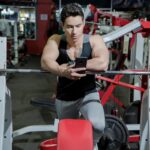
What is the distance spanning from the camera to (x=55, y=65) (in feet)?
6.41

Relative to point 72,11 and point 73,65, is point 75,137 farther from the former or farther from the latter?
point 72,11

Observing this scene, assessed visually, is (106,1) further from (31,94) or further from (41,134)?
(41,134)

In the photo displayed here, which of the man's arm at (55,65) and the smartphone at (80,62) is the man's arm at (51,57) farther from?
the smartphone at (80,62)

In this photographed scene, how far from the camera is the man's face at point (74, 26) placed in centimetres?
196

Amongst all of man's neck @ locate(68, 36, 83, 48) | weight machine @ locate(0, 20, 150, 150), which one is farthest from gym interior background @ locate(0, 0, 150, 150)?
man's neck @ locate(68, 36, 83, 48)

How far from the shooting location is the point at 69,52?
2.12 m

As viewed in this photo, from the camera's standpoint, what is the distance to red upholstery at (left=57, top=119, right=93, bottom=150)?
5.58 ft

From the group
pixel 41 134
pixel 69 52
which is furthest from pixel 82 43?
pixel 41 134

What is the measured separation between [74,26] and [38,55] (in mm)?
10358

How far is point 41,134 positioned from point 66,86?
1875mm

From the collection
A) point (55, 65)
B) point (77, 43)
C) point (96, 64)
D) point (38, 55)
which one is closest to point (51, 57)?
point (55, 65)

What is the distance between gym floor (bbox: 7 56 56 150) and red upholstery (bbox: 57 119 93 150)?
182cm

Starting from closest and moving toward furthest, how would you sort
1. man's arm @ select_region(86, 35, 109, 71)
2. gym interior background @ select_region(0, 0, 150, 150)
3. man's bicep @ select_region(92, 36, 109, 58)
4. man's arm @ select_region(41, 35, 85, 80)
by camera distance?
1. man's arm @ select_region(41, 35, 85, 80)
2. man's arm @ select_region(86, 35, 109, 71)
3. man's bicep @ select_region(92, 36, 109, 58)
4. gym interior background @ select_region(0, 0, 150, 150)

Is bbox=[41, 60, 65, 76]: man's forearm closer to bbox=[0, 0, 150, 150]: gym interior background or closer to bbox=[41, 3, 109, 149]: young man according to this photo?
bbox=[41, 3, 109, 149]: young man
